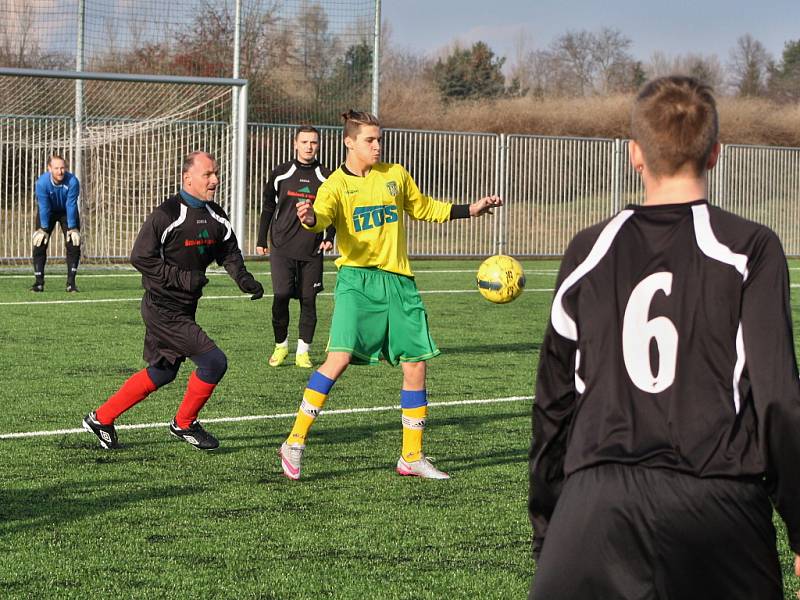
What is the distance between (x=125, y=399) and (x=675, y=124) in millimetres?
5005

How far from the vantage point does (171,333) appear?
22.7ft

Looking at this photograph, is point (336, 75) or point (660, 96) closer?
point (660, 96)

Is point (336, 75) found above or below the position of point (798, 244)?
above

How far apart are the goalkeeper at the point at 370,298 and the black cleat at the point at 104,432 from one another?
3.74ft

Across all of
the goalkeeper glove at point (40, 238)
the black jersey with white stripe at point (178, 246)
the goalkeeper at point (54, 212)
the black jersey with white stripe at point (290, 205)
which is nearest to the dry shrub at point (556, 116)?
the goalkeeper at point (54, 212)

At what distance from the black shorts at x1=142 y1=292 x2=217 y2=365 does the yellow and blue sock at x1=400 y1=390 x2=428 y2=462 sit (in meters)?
1.16

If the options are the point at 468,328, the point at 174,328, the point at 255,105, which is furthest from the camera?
the point at 255,105

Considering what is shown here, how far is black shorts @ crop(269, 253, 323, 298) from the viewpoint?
1081 cm

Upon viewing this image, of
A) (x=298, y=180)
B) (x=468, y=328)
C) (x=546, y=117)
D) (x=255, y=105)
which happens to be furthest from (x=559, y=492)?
(x=546, y=117)

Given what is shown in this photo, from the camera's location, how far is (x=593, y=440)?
2.58m

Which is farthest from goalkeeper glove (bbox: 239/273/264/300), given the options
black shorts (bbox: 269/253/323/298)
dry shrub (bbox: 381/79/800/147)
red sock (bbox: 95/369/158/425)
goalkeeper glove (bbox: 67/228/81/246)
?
dry shrub (bbox: 381/79/800/147)

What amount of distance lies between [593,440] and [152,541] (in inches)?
118

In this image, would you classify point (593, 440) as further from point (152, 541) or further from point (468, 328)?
point (468, 328)

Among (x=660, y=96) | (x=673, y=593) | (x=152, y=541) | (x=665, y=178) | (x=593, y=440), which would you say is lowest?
(x=152, y=541)
